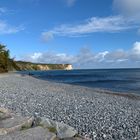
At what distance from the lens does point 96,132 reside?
11.8 metres

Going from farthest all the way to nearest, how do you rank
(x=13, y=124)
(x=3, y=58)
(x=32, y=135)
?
→ (x=3, y=58) < (x=13, y=124) < (x=32, y=135)

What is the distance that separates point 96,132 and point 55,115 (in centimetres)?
374

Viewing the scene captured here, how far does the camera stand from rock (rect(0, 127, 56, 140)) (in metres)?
9.62

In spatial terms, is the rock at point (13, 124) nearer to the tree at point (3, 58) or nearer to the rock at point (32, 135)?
the rock at point (32, 135)

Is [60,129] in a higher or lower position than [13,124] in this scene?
lower

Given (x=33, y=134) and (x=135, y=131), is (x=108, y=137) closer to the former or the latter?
(x=135, y=131)

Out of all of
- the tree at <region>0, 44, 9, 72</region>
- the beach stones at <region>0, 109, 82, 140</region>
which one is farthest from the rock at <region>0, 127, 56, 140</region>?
the tree at <region>0, 44, 9, 72</region>

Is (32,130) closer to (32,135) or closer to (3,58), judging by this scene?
(32,135)

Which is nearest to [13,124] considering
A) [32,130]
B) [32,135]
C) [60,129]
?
[32,130]

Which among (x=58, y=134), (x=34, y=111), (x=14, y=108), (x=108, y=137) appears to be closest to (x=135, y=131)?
(x=108, y=137)

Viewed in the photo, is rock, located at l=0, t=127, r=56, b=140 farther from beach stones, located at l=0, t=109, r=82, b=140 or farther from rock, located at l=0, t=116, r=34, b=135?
rock, located at l=0, t=116, r=34, b=135

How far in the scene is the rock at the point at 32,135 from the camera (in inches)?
379

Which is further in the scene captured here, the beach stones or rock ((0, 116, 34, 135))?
rock ((0, 116, 34, 135))

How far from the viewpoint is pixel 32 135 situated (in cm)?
994
